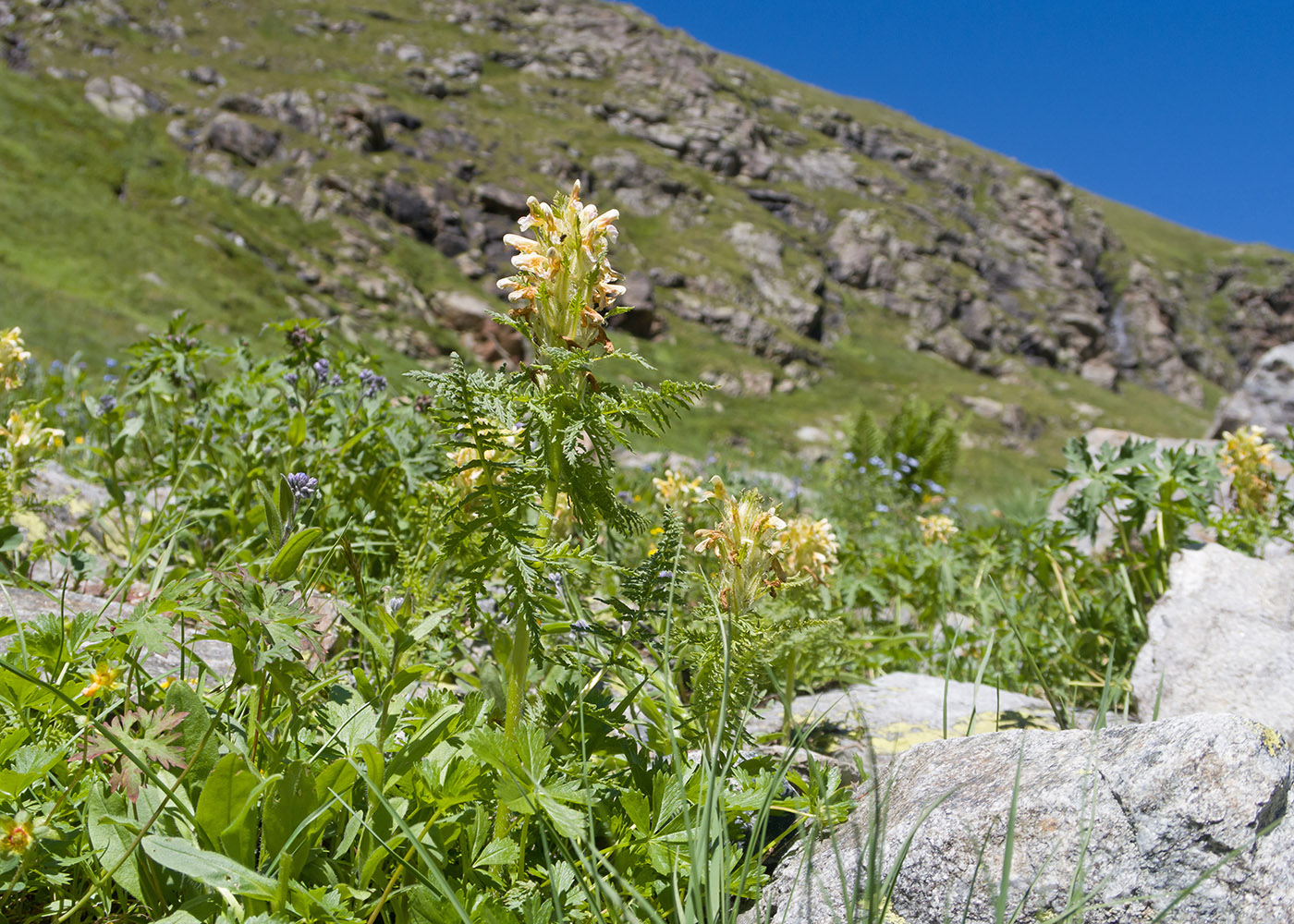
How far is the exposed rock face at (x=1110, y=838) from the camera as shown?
3.75ft

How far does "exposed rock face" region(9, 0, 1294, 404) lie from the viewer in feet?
115

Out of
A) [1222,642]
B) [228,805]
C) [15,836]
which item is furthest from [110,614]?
[1222,642]

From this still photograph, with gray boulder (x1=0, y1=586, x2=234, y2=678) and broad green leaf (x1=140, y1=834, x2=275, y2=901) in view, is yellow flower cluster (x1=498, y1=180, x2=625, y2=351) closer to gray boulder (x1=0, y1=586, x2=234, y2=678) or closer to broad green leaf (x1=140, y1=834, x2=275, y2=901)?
broad green leaf (x1=140, y1=834, x2=275, y2=901)

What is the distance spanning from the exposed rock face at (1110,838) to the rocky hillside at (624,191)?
10579mm

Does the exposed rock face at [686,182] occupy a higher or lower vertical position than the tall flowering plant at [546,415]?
higher

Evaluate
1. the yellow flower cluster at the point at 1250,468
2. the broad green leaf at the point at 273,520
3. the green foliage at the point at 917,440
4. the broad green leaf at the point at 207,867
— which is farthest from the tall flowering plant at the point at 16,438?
the green foliage at the point at 917,440

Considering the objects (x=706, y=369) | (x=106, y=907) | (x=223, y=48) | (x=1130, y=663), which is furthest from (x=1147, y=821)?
(x=223, y=48)

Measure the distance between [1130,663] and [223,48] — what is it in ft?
197

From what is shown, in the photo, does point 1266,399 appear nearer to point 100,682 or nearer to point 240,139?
point 100,682

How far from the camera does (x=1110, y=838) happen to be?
122cm

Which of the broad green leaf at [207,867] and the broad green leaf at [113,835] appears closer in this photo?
the broad green leaf at [207,867]

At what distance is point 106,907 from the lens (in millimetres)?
1254

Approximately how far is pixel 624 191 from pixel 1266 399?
4854 centimetres

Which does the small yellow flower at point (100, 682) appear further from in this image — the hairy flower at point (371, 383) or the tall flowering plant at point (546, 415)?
the hairy flower at point (371, 383)
